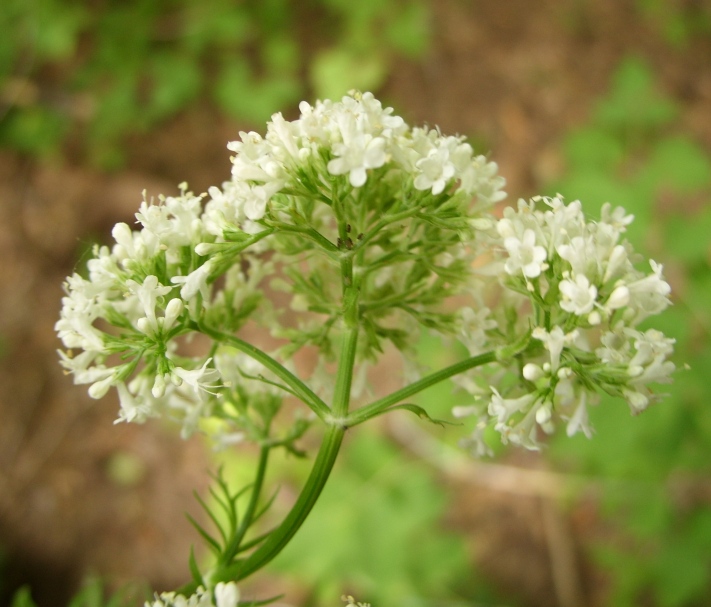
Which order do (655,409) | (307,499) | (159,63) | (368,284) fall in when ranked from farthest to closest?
(159,63), (655,409), (368,284), (307,499)

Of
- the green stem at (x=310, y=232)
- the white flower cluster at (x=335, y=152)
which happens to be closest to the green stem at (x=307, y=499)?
the green stem at (x=310, y=232)

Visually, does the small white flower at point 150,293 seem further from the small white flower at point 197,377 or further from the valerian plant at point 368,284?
the small white flower at point 197,377

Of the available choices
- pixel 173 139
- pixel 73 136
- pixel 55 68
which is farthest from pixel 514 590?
pixel 55 68

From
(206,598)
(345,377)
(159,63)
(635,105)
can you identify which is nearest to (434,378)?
(345,377)

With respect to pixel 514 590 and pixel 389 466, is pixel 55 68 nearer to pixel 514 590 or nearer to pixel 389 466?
pixel 389 466

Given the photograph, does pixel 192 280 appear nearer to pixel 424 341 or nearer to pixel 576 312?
pixel 576 312
